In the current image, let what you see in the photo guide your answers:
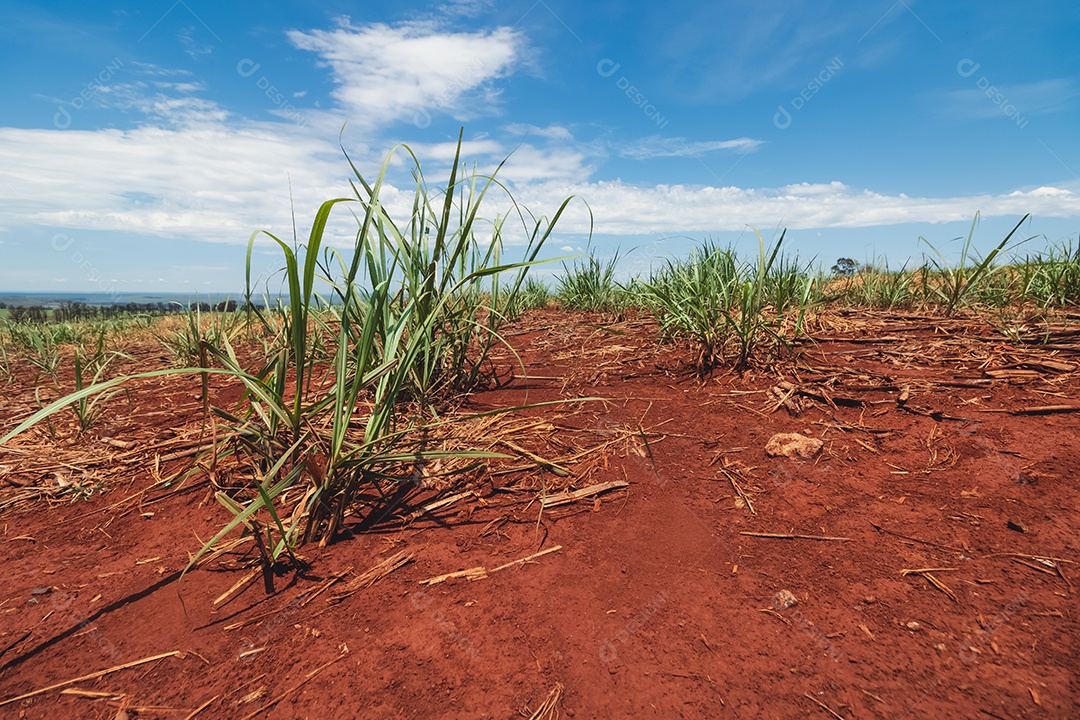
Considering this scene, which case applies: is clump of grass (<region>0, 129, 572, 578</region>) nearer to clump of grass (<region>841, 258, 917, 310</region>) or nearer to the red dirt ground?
the red dirt ground

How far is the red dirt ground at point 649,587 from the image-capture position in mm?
1006

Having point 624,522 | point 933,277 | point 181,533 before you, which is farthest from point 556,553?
point 933,277

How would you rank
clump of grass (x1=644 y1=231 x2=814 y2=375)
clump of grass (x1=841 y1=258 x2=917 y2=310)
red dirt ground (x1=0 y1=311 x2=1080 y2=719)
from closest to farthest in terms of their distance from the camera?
red dirt ground (x1=0 y1=311 x2=1080 y2=719)
clump of grass (x1=644 y1=231 x2=814 y2=375)
clump of grass (x1=841 y1=258 x2=917 y2=310)

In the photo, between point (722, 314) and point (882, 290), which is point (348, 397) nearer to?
point (722, 314)

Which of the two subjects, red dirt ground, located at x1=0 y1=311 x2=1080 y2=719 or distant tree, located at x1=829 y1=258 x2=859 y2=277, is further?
distant tree, located at x1=829 y1=258 x2=859 y2=277

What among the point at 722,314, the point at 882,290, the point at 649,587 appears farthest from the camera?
the point at 882,290

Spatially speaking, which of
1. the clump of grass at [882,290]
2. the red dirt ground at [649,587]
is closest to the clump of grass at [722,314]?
the red dirt ground at [649,587]

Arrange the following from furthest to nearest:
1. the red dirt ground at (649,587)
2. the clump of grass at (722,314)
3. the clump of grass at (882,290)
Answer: the clump of grass at (882,290), the clump of grass at (722,314), the red dirt ground at (649,587)

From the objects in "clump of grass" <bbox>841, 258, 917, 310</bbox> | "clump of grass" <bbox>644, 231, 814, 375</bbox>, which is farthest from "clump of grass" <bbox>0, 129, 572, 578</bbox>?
"clump of grass" <bbox>841, 258, 917, 310</bbox>

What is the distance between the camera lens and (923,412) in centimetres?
191

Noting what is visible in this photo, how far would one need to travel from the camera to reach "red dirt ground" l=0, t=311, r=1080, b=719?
3.30 feet

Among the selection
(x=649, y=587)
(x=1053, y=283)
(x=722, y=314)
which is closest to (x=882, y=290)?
(x=1053, y=283)

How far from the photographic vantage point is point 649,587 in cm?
124

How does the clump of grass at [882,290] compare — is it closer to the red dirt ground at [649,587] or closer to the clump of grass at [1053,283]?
the clump of grass at [1053,283]
